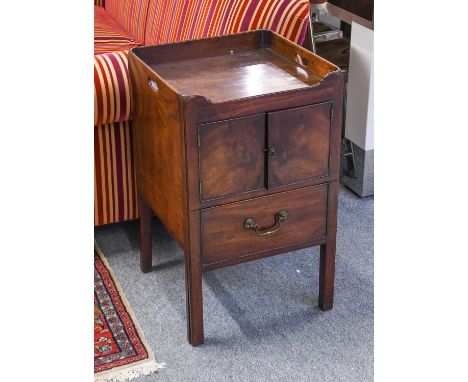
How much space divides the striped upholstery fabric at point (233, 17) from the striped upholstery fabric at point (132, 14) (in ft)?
0.75

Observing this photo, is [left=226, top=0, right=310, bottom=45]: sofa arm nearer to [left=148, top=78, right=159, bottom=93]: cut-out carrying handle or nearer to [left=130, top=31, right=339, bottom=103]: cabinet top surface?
[left=130, top=31, right=339, bottom=103]: cabinet top surface

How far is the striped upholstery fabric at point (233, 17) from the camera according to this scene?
1872 mm

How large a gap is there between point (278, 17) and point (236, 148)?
52 centimetres

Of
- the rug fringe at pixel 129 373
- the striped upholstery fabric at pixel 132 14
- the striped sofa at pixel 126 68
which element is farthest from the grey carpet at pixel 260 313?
the striped upholstery fabric at pixel 132 14

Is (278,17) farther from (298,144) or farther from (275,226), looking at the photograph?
(275,226)

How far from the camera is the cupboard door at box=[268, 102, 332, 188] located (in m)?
1.54

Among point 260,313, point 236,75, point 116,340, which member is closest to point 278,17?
→ point 236,75

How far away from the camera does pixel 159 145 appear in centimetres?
166

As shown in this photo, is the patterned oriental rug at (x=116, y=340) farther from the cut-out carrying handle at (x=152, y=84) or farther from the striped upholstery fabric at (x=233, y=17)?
the striped upholstery fabric at (x=233, y=17)
